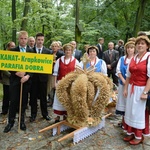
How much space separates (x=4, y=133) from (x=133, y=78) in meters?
2.88

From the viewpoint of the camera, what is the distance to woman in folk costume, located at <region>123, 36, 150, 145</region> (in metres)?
3.57

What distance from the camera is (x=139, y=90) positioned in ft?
11.9

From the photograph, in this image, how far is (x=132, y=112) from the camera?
370 cm

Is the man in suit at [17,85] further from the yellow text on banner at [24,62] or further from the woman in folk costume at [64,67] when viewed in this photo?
the woman in folk costume at [64,67]

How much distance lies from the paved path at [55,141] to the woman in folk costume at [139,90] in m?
0.31

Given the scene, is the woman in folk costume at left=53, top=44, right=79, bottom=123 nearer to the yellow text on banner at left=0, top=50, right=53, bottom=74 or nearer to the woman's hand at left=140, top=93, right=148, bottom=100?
the yellow text on banner at left=0, top=50, right=53, bottom=74

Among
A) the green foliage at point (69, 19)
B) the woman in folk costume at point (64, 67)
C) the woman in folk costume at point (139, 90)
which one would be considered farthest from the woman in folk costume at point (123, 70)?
the green foliage at point (69, 19)

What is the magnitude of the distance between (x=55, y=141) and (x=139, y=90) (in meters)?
1.88

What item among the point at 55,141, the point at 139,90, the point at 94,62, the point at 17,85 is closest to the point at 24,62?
the point at 17,85

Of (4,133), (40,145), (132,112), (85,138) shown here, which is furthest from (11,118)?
(132,112)

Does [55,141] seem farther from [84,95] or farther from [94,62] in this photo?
[94,62]

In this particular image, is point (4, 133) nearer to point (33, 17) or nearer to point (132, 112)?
point (132, 112)

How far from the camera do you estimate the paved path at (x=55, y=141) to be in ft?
12.2

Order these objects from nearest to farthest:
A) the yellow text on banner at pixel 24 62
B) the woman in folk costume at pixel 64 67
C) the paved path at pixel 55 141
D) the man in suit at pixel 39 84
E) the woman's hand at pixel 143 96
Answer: the woman's hand at pixel 143 96, the paved path at pixel 55 141, the yellow text on banner at pixel 24 62, the woman in folk costume at pixel 64 67, the man in suit at pixel 39 84
